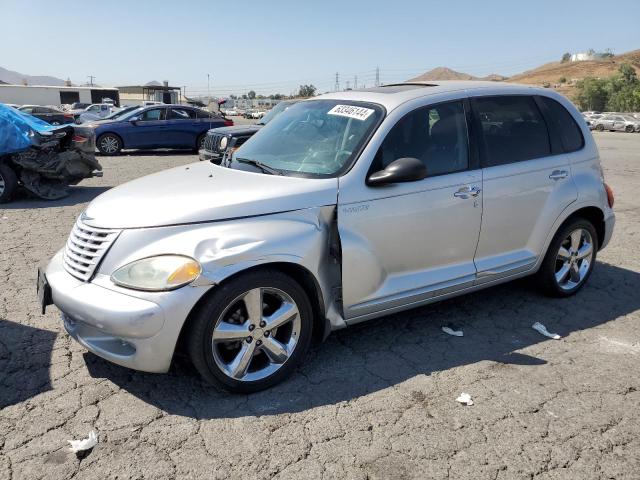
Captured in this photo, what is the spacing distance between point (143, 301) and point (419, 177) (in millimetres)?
1835

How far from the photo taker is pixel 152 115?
54.5ft

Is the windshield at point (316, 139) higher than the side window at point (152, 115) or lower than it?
higher

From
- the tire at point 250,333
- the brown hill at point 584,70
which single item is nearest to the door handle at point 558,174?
the tire at point 250,333

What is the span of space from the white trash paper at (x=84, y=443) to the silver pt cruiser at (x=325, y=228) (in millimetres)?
418

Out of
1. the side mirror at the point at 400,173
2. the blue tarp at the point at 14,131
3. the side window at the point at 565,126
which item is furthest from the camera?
the blue tarp at the point at 14,131

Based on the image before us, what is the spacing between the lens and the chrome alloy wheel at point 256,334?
3.12m

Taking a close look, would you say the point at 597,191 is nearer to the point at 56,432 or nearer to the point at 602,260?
the point at 602,260

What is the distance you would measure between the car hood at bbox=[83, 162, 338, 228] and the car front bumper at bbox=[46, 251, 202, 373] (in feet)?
1.41

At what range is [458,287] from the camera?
4.02 m

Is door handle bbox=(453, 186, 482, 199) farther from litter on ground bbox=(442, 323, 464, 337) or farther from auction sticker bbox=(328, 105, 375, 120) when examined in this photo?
litter on ground bbox=(442, 323, 464, 337)

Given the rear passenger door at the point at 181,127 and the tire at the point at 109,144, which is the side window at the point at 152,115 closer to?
the rear passenger door at the point at 181,127

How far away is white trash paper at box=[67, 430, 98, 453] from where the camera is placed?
2729 millimetres

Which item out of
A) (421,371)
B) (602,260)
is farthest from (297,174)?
(602,260)

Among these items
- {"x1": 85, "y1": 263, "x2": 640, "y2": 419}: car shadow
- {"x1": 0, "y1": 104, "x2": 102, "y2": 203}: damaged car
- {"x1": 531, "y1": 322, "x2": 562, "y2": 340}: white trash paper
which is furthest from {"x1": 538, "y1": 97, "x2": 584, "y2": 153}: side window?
{"x1": 0, "y1": 104, "x2": 102, "y2": 203}: damaged car
